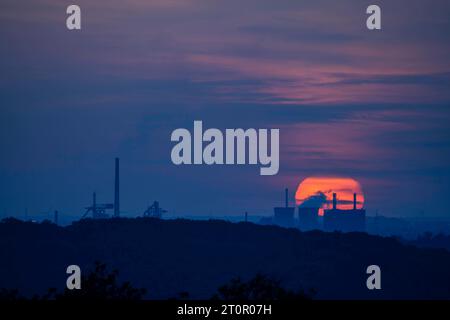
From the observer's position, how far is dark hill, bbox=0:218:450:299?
82938 mm

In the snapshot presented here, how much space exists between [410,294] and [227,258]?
59.2ft

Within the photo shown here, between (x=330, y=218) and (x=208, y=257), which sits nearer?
(x=208, y=257)

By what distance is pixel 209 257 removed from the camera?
9000cm

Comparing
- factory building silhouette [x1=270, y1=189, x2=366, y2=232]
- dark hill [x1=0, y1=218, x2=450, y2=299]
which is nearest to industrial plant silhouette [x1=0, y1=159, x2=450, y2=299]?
dark hill [x1=0, y1=218, x2=450, y2=299]

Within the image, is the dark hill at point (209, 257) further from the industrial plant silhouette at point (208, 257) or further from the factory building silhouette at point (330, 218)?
the factory building silhouette at point (330, 218)

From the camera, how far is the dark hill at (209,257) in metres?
82.9

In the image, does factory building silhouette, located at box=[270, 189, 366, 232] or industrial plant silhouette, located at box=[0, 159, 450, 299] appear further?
factory building silhouette, located at box=[270, 189, 366, 232]

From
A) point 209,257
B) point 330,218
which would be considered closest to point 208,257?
point 209,257

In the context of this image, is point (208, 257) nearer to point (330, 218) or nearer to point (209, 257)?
point (209, 257)

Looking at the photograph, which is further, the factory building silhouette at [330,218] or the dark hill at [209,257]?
the factory building silhouette at [330,218]

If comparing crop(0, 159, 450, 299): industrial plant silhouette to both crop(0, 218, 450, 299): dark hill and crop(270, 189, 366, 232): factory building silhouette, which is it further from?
crop(270, 189, 366, 232): factory building silhouette

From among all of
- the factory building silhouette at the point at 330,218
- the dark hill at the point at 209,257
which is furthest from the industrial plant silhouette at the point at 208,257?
the factory building silhouette at the point at 330,218

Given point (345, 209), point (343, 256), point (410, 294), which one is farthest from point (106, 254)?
point (345, 209)
